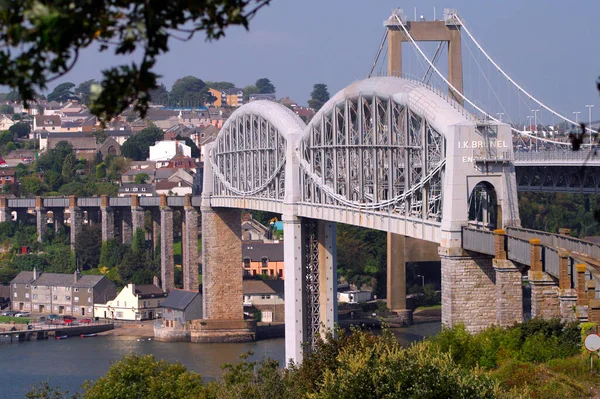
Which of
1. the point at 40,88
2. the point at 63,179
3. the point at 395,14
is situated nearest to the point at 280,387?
the point at 40,88

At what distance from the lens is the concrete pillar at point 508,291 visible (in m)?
19.2

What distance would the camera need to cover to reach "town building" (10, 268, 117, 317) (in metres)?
47.3

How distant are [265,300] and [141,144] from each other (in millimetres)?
A: 40620

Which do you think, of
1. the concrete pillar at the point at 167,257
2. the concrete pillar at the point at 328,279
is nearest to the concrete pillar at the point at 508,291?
the concrete pillar at the point at 328,279

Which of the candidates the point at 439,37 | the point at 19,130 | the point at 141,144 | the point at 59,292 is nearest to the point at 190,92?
the point at 19,130

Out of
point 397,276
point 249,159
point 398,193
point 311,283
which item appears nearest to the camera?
point 398,193

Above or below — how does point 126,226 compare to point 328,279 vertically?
above

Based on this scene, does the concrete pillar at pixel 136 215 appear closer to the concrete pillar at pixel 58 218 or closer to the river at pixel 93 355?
the concrete pillar at pixel 58 218

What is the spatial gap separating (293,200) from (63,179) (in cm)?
4179

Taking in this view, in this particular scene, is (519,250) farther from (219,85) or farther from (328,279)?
(219,85)

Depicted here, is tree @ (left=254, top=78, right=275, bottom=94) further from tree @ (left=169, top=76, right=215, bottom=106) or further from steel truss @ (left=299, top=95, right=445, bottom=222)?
steel truss @ (left=299, top=95, right=445, bottom=222)

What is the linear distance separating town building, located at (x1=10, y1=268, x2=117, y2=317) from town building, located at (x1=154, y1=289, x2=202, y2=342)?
376 cm

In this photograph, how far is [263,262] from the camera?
163ft

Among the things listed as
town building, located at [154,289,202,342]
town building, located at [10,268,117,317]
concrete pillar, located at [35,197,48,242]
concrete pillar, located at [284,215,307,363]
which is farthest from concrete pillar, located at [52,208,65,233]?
concrete pillar, located at [284,215,307,363]
